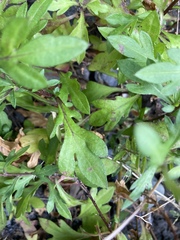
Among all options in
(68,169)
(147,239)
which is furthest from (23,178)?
(147,239)

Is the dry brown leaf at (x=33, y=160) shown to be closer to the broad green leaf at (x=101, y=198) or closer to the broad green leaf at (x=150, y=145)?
the broad green leaf at (x=101, y=198)

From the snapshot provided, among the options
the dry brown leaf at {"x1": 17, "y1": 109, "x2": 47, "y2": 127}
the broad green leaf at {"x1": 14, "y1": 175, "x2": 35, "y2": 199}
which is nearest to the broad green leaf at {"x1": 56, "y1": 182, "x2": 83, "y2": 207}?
the broad green leaf at {"x1": 14, "y1": 175, "x2": 35, "y2": 199}

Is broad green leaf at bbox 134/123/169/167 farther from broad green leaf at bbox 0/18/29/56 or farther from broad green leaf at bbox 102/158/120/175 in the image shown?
broad green leaf at bbox 102/158/120/175

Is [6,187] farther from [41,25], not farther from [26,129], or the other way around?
[41,25]

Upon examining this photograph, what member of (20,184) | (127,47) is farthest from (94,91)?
(20,184)

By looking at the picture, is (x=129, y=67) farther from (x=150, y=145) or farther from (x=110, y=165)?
(x=150, y=145)
